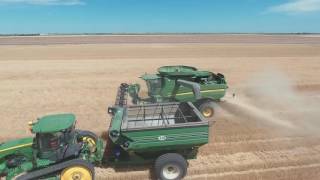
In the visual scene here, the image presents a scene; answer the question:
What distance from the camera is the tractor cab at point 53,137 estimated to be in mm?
8242

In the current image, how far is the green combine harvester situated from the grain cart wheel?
4830 millimetres

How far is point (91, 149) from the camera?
9.86 meters

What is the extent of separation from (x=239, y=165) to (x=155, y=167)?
8.50 ft

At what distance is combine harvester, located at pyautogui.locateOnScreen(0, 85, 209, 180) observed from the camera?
8.47 metres

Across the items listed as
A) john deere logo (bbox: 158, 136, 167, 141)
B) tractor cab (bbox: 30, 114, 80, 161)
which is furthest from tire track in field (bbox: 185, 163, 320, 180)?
tractor cab (bbox: 30, 114, 80, 161)

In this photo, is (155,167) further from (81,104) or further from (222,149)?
(81,104)

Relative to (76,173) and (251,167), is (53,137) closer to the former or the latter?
(76,173)

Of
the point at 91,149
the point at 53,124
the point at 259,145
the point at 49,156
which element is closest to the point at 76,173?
the point at 49,156

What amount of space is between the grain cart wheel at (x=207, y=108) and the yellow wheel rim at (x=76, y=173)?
7.72 metres

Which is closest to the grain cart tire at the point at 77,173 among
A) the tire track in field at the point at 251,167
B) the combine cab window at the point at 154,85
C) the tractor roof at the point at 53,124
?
the tractor roof at the point at 53,124

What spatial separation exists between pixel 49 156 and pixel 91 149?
1.46m

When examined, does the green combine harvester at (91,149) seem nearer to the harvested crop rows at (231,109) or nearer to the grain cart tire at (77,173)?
the grain cart tire at (77,173)

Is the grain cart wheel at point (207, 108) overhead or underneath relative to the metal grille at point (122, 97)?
underneath

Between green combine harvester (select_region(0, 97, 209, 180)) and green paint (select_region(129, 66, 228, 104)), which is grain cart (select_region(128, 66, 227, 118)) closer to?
green paint (select_region(129, 66, 228, 104))
